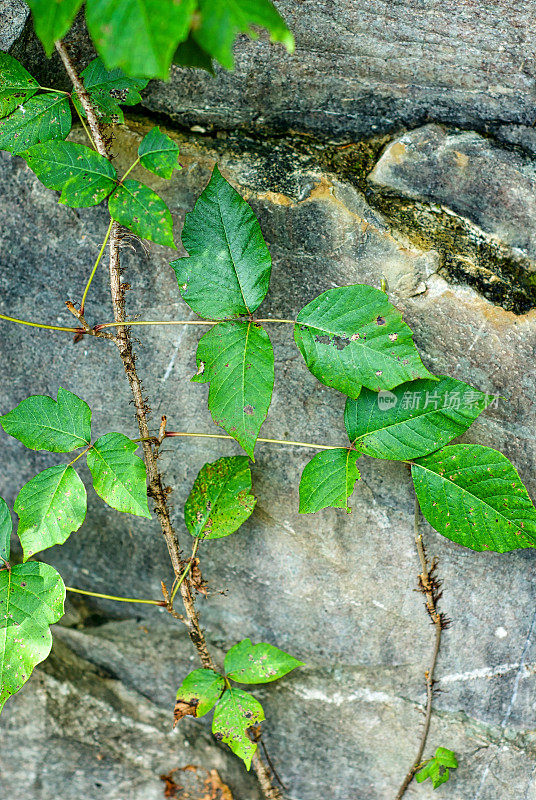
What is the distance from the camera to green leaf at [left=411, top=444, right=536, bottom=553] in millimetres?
A: 1383

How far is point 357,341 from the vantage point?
1320 millimetres

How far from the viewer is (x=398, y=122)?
1.55 metres

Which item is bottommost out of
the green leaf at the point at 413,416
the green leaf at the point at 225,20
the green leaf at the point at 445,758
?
the green leaf at the point at 445,758

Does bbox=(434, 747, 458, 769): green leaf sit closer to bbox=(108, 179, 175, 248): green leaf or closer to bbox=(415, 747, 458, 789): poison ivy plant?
bbox=(415, 747, 458, 789): poison ivy plant

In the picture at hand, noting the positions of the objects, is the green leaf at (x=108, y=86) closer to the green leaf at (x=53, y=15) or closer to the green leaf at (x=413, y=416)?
the green leaf at (x=53, y=15)

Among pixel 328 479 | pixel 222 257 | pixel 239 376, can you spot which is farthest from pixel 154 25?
pixel 328 479

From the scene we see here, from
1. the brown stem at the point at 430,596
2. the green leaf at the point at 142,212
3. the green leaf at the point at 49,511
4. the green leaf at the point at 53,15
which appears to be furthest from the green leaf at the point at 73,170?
the brown stem at the point at 430,596

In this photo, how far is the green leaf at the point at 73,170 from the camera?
1256 mm

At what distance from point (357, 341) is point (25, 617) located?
3.10 ft

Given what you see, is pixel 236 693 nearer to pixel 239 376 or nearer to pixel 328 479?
pixel 328 479

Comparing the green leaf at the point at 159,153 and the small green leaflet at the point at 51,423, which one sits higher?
the green leaf at the point at 159,153

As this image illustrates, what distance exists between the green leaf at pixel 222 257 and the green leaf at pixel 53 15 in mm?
497

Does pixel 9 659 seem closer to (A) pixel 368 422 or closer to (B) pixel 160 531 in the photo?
(B) pixel 160 531

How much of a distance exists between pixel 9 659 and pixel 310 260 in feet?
3.80
